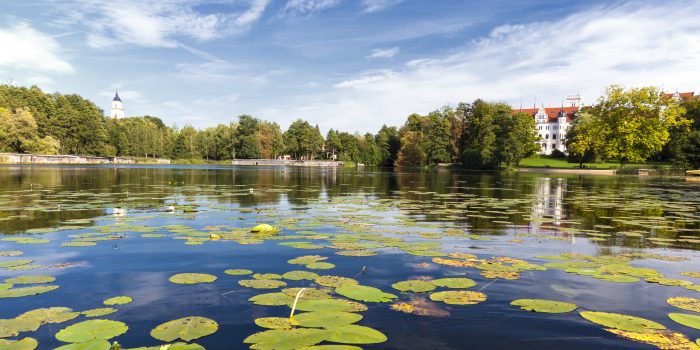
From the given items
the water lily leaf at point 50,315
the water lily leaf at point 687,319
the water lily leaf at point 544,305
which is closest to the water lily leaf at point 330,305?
the water lily leaf at point 544,305

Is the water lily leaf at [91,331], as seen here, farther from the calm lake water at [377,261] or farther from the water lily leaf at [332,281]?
the water lily leaf at [332,281]

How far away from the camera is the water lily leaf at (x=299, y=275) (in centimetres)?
625

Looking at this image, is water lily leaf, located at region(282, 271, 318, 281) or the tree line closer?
water lily leaf, located at region(282, 271, 318, 281)

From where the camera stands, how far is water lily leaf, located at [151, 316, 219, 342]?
404 centimetres

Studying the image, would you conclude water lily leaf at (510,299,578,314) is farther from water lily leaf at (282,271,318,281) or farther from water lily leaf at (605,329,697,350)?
water lily leaf at (282,271,318,281)

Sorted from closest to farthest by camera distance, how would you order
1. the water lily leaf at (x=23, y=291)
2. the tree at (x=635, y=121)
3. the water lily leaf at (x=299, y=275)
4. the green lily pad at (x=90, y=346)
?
the green lily pad at (x=90, y=346) → the water lily leaf at (x=23, y=291) → the water lily leaf at (x=299, y=275) → the tree at (x=635, y=121)

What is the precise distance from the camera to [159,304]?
5133mm

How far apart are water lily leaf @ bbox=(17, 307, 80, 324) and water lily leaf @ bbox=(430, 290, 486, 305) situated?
13.7 ft

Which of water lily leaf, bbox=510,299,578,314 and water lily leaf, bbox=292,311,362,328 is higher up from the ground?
water lily leaf, bbox=292,311,362,328

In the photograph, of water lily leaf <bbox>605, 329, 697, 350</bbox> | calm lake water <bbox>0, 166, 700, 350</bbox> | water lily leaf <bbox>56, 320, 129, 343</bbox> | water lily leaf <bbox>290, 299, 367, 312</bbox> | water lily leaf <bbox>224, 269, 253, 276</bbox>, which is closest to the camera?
water lily leaf <bbox>56, 320, 129, 343</bbox>

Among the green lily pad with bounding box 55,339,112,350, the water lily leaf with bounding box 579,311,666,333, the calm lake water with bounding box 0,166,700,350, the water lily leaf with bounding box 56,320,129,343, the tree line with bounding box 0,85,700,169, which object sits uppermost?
the tree line with bounding box 0,85,700,169

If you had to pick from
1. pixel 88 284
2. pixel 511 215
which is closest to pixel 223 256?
pixel 88 284

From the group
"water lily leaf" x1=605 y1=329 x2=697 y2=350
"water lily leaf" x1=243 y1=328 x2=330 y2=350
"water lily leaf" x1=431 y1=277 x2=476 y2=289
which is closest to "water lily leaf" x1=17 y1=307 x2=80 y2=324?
"water lily leaf" x1=243 y1=328 x2=330 y2=350

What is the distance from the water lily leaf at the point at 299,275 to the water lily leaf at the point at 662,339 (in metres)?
3.86
